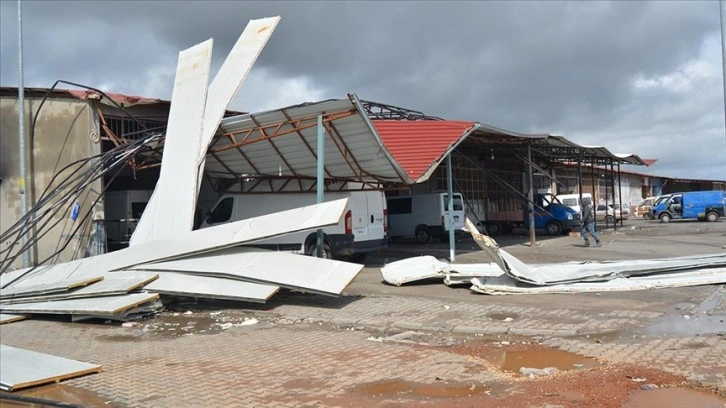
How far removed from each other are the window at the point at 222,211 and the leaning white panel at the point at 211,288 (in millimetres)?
5427

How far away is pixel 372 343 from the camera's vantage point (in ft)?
24.5

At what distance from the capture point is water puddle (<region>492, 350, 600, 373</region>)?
239 inches

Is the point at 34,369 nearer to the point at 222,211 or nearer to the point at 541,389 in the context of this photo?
the point at 541,389

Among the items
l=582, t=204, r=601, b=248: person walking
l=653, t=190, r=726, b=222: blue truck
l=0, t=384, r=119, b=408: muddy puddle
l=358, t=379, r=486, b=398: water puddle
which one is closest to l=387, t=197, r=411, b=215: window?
l=582, t=204, r=601, b=248: person walking

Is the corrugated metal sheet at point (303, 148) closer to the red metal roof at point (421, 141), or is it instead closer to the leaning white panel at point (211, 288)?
the red metal roof at point (421, 141)

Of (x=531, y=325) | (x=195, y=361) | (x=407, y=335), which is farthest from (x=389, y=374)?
(x=531, y=325)

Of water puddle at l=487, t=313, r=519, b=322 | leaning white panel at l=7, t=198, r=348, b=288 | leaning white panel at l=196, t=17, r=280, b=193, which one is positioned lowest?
water puddle at l=487, t=313, r=519, b=322

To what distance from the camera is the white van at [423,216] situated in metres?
21.8

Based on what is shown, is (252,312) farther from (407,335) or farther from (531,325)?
(531,325)

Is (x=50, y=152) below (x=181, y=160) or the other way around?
the other way around

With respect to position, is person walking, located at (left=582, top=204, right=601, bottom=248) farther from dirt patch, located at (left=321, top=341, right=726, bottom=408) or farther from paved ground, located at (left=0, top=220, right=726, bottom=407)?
dirt patch, located at (left=321, top=341, right=726, bottom=408)

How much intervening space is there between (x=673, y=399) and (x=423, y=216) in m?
17.6

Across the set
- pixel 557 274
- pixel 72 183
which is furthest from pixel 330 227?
pixel 72 183

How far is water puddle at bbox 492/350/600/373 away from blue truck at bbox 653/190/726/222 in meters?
33.4
